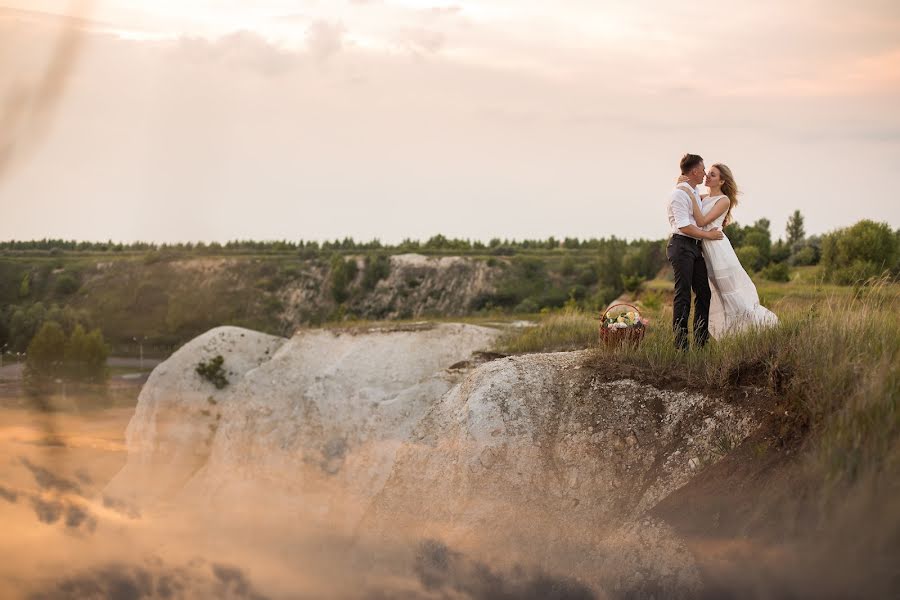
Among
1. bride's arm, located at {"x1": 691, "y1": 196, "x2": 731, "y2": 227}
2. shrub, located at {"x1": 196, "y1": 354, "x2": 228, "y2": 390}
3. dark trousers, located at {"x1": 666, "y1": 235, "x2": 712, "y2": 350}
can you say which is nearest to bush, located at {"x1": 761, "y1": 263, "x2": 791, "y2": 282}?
dark trousers, located at {"x1": 666, "y1": 235, "x2": 712, "y2": 350}

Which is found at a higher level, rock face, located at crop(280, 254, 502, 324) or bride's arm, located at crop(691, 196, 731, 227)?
bride's arm, located at crop(691, 196, 731, 227)

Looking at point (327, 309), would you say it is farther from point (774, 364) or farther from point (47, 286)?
point (774, 364)

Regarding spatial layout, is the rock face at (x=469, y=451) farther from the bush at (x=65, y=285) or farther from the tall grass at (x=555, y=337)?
the bush at (x=65, y=285)

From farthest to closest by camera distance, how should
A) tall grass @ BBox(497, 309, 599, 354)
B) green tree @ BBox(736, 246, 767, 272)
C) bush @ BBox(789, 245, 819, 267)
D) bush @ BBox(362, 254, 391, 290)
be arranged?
bush @ BBox(362, 254, 391, 290) → bush @ BBox(789, 245, 819, 267) → green tree @ BBox(736, 246, 767, 272) → tall grass @ BBox(497, 309, 599, 354)

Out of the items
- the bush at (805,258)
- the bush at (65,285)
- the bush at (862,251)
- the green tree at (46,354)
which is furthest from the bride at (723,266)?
the bush at (65,285)

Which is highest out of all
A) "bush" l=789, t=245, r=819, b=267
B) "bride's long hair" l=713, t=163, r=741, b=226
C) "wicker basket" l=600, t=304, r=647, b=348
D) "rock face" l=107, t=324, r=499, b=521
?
"bride's long hair" l=713, t=163, r=741, b=226

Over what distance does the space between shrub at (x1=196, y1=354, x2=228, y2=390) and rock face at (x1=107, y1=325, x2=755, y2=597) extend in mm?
2622

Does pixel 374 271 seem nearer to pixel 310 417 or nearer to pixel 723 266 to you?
pixel 310 417

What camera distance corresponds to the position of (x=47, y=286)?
85.8 m

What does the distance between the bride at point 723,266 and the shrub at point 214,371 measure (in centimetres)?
1424

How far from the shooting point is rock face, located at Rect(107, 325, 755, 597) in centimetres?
964

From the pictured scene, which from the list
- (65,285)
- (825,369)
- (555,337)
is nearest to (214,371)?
(555,337)

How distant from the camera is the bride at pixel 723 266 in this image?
11594mm

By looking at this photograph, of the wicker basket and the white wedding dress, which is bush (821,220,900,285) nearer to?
the white wedding dress
